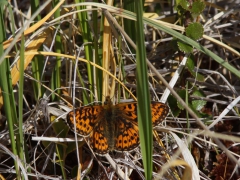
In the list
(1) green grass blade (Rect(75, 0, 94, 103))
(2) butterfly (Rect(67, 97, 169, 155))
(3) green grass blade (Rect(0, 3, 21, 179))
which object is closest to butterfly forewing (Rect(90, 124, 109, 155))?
(2) butterfly (Rect(67, 97, 169, 155))

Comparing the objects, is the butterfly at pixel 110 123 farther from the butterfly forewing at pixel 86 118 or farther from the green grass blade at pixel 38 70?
the green grass blade at pixel 38 70

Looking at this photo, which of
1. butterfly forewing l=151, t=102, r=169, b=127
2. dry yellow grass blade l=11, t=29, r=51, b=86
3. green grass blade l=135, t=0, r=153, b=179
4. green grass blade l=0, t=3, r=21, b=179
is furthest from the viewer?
dry yellow grass blade l=11, t=29, r=51, b=86

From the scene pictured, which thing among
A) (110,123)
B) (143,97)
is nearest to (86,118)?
(110,123)

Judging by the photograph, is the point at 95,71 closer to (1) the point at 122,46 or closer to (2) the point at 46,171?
(1) the point at 122,46

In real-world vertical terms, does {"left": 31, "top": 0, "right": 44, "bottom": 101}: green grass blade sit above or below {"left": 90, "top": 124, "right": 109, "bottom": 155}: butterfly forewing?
above

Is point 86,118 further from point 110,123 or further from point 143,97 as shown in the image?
point 143,97

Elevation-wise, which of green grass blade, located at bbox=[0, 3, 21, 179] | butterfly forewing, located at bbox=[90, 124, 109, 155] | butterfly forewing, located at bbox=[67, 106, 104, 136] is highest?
green grass blade, located at bbox=[0, 3, 21, 179]

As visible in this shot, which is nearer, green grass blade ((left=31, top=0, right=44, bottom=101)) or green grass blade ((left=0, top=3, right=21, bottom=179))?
green grass blade ((left=0, top=3, right=21, bottom=179))

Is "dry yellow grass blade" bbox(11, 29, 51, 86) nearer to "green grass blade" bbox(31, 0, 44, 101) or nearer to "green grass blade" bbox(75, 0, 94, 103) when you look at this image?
"green grass blade" bbox(31, 0, 44, 101)

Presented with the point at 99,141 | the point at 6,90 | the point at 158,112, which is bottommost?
the point at 99,141
